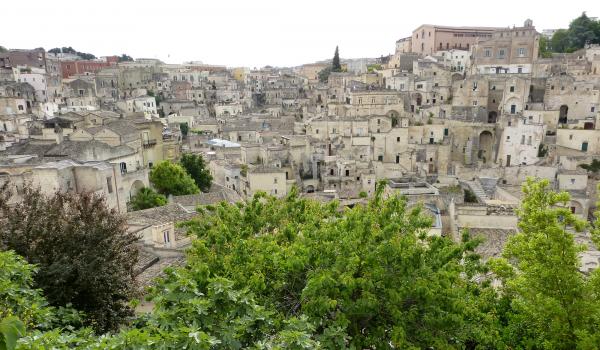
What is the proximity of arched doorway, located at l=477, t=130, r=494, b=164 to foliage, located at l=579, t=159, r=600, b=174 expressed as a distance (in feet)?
38.1

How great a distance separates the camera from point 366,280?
9.02 metres

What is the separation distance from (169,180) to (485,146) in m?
36.6

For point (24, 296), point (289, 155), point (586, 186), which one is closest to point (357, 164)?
point (289, 155)

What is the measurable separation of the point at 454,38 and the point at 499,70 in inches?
955

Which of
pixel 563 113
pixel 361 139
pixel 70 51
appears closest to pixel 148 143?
pixel 361 139

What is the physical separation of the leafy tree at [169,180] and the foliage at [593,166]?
114 feet

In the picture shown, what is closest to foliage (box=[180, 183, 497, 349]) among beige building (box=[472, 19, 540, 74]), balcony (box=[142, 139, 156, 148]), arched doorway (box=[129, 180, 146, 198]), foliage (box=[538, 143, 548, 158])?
arched doorway (box=[129, 180, 146, 198])

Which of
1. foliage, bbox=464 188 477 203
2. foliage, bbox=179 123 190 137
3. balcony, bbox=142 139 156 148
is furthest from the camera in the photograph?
foliage, bbox=179 123 190 137

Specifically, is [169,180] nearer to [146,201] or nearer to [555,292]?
[146,201]

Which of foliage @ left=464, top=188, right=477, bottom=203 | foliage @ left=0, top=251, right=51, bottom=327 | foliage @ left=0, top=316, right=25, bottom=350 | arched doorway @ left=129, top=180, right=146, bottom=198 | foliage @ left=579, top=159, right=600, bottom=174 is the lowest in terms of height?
foliage @ left=464, top=188, right=477, bottom=203

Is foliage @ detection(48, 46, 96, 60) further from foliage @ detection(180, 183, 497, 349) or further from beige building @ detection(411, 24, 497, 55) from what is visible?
foliage @ detection(180, 183, 497, 349)

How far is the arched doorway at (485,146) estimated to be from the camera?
49.3 metres

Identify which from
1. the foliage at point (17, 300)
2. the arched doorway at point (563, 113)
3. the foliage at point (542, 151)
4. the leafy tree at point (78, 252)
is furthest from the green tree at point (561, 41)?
the foliage at point (17, 300)

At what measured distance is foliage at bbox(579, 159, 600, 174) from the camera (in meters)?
37.5
